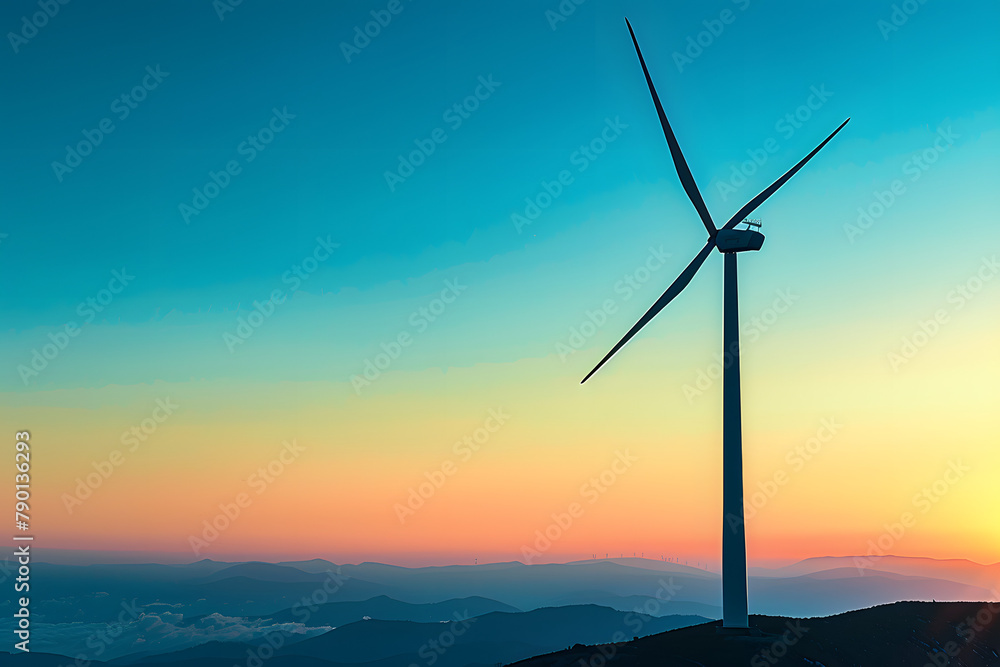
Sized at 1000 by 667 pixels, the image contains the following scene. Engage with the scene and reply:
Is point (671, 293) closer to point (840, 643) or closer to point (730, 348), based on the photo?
point (730, 348)

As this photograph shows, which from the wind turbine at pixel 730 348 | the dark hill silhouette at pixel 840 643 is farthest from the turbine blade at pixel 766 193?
the dark hill silhouette at pixel 840 643

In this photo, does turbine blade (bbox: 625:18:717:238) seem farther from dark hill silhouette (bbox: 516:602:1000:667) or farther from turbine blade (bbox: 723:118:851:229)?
dark hill silhouette (bbox: 516:602:1000:667)

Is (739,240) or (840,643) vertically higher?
(739,240)

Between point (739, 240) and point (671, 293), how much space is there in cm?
751

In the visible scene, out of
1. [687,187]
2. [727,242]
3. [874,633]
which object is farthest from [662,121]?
[874,633]

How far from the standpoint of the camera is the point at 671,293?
249ft

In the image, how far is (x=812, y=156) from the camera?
251 ft

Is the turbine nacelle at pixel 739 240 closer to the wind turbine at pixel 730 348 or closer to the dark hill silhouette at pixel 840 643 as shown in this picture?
the wind turbine at pixel 730 348

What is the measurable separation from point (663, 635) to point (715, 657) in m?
17.2

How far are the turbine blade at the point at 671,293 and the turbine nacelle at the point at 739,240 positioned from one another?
1596 mm

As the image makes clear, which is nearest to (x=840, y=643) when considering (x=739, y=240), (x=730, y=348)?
(x=730, y=348)

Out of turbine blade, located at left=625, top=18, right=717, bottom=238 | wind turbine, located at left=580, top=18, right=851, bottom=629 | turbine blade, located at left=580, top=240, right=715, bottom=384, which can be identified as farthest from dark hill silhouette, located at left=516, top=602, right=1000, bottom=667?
turbine blade, located at left=625, top=18, right=717, bottom=238

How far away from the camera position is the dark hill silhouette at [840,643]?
7381 cm

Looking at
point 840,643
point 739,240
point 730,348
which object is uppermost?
point 739,240
